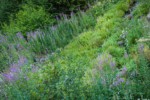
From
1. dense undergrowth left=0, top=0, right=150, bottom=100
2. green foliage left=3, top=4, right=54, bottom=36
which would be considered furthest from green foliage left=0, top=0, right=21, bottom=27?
dense undergrowth left=0, top=0, right=150, bottom=100

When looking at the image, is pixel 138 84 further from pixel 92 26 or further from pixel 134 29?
pixel 92 26

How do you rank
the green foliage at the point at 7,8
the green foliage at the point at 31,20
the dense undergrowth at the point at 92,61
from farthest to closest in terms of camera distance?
the green foliage at the point at 7,8 → the green foliage at the point at 31,20 → the dense undergrowth at the point at 92,61

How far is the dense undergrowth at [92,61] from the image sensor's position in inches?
178

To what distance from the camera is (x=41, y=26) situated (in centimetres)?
1112

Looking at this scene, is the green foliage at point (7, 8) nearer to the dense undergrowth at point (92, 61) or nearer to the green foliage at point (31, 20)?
the green foliage at point (31, 20)

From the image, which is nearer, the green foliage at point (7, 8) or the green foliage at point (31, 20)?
the green foliage at point (31, 20)

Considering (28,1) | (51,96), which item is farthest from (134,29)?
(28,1)

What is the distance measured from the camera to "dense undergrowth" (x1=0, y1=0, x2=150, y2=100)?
178 inches

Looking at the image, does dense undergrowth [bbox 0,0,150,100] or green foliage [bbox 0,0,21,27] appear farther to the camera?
green foliage [bbox 0,0,21,27]

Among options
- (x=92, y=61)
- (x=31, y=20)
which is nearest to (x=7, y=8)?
(x=31, y=20)

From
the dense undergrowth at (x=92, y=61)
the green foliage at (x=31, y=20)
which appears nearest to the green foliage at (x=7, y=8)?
the green foliage at (x=31, y=20)

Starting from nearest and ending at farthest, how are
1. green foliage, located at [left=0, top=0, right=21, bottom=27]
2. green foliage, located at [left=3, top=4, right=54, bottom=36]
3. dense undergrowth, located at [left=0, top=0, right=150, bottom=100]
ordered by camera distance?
1. dense undergrowth, located at [left=0, top=0, right=150, bottom=100]
2. green foliage, located at [left=3, top=4, right=54, bottom=36]
3. green foliage, located at [left=0, top=0, right=21, bottom=27]

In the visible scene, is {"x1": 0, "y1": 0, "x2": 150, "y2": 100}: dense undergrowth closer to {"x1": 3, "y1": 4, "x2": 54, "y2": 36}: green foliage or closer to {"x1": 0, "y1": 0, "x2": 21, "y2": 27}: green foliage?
{"x1": 3, "y1": 4, "x2": 54, "y2": 36}: green foliage

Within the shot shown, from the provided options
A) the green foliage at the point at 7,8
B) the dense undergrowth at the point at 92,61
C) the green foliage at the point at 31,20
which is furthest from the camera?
the green foliage at the point at 7,8
